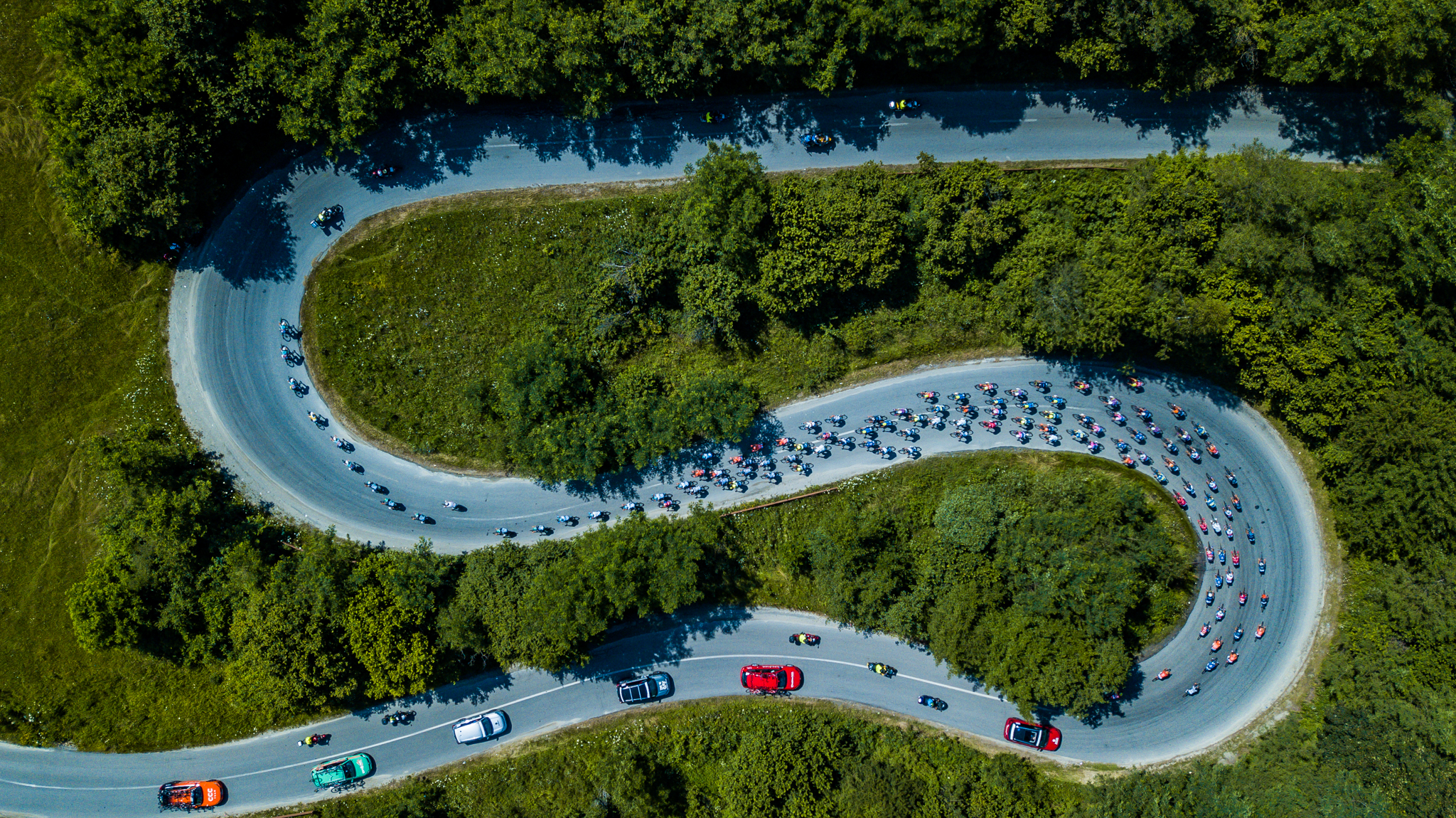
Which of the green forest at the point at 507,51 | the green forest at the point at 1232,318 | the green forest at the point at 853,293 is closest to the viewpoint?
the green forest at the point at 507,51

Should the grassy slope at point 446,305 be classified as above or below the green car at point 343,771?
above

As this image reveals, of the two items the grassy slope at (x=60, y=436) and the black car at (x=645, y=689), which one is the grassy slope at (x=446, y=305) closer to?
the grassy slope at (x=60, y=436)

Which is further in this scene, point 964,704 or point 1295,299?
point 964,704

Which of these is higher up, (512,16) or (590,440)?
(512,16)

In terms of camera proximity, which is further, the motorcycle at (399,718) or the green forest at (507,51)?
the motorcycle at (399,718)

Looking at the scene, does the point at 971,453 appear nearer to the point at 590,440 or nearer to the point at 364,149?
the point at 590,440

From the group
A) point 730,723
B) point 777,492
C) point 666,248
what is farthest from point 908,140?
point 730,723

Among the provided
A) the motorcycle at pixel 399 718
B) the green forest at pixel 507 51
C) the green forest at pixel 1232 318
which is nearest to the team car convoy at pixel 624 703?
the motorcycle at pixel 399 718

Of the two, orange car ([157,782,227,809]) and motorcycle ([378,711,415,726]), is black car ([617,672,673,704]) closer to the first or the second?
motorcycle ([378,711,415,726])
